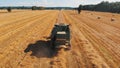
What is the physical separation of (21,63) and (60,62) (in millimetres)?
1862

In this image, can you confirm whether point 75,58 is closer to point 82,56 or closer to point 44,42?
point 82,56

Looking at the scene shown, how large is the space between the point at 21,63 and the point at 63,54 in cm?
265

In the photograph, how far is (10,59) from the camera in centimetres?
1056

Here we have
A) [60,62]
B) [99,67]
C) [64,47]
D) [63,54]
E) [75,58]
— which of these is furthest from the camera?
[64,47]

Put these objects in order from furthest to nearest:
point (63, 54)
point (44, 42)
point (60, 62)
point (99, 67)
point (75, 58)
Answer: point (44, 42), point (63, 54), point (75, 58), point (60, 62), point (99, 67)

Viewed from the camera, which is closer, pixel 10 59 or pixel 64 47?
pixel 10 59

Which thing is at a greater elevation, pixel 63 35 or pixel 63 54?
pixel 63 35

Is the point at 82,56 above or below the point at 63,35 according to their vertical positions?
below

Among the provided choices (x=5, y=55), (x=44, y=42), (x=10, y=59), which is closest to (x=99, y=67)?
(x=10, y=59)

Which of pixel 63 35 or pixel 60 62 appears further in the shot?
pixel 63 35

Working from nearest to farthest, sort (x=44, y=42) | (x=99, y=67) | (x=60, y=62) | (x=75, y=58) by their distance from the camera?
(x=99, y=67) → (x=60, y=62) → (x=75, y=58) → (x=44, y=42)

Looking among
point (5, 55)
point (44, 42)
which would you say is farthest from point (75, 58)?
point (44, 42)

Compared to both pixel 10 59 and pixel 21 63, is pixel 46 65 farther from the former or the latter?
pixel 10 59

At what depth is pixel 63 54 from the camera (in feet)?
37.7
